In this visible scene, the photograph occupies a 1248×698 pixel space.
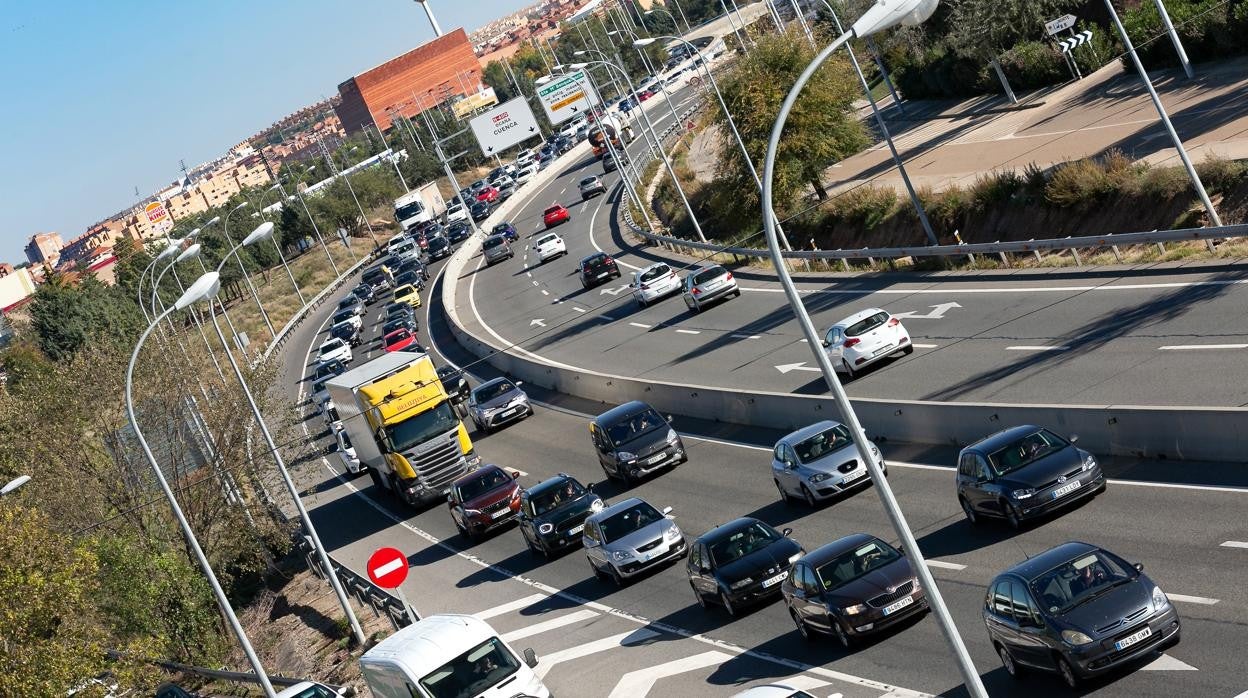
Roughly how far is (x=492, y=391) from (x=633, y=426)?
14.3 m

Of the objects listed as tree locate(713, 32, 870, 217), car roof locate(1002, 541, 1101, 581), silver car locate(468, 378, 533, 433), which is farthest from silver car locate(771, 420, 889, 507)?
tree locate(713, 32, 870, 217)

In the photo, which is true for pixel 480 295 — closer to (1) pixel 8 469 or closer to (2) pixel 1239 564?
(1) pixel 8 469

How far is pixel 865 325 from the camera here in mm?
34094

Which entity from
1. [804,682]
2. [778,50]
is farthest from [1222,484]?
[778,50]

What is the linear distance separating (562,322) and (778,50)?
1804cm

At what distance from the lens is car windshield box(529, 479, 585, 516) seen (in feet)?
99.5

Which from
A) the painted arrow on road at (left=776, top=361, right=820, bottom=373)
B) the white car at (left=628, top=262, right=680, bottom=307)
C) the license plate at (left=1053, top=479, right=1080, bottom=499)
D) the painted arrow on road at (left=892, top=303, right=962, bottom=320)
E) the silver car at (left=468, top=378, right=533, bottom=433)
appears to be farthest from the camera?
the white car at (left=628, top=262, right=680, bottom=307)

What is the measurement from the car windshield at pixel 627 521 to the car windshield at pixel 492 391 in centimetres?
2057

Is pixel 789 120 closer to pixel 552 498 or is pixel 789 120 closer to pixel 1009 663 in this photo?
pixel 552 498

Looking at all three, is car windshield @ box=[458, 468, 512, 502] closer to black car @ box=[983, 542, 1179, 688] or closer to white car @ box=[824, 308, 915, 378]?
white car @ box=[824, 308, 915, 378]

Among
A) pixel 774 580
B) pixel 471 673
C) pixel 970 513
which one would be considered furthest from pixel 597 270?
pixel 471 673

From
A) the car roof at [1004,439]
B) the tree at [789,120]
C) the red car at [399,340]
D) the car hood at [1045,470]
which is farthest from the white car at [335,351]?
the car hood at [1045,470]

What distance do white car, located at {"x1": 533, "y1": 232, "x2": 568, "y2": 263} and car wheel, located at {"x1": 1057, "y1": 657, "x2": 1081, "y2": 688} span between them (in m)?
65.3

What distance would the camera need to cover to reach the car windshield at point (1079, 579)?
565 inches
